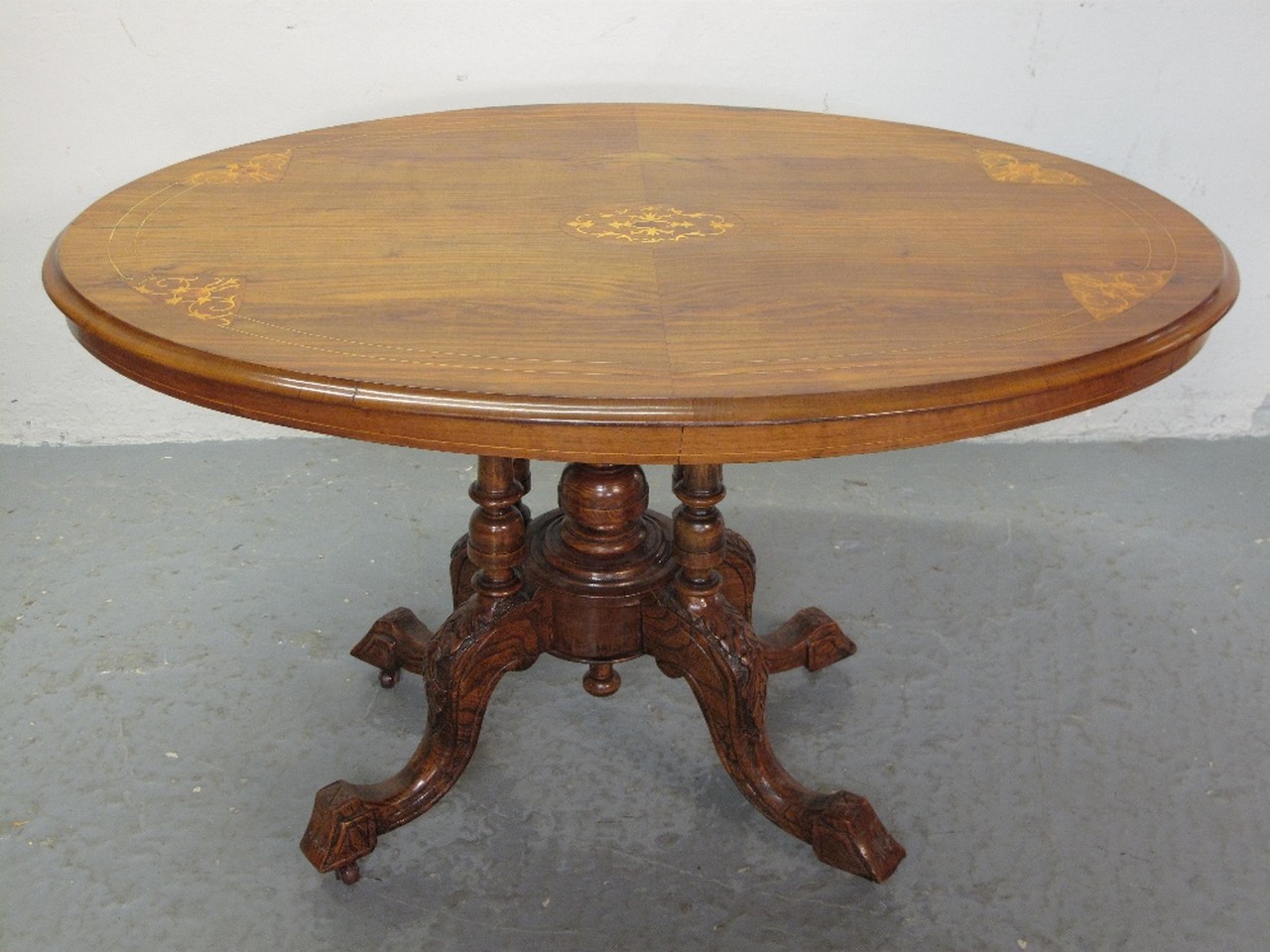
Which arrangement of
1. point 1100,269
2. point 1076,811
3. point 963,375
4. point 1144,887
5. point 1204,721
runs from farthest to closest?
point 1204,721
point 1076,811
point 1144,887
point 1100,269
point 963,375

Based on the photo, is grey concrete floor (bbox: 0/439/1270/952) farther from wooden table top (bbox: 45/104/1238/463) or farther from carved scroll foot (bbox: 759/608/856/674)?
wooden table top (bbox: 45/104/1238/463)

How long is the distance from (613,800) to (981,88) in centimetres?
175

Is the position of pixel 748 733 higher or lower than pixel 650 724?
higher

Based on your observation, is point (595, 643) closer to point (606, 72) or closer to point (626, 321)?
point (626, 321)

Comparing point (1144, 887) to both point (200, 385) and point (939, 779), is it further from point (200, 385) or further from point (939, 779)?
point (200, 385)

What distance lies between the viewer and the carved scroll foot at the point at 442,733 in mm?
1722

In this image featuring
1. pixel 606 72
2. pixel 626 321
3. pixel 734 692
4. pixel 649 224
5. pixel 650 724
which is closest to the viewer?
pixel 626 321

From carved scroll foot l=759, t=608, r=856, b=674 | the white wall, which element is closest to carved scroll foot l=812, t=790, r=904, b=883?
carved scroll foot l=759, t=608, r=856, b=674

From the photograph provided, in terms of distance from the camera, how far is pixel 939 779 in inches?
76.4

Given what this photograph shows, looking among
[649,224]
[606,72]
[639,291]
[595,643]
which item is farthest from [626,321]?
[606,72]

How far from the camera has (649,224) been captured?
164 centimetres

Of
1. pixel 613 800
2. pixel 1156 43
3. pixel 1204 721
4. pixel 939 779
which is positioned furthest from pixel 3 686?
pixel 1156 43

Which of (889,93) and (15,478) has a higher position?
(889,93)

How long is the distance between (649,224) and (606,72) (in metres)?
1.18
